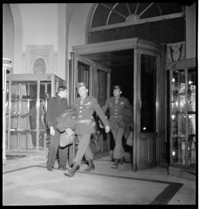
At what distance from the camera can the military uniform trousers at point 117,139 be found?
5.53 m

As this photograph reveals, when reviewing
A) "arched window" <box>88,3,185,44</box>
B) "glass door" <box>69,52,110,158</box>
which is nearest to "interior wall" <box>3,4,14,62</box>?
"arched window" <box>88,3,185,44</box>

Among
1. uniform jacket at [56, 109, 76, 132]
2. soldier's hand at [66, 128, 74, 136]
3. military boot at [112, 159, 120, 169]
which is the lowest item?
military boot at [112, 159, 120, 169]

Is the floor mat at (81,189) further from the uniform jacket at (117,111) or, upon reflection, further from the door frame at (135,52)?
the uniform jacket at (117,111)

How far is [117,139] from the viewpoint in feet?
18.3

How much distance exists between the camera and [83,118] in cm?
491

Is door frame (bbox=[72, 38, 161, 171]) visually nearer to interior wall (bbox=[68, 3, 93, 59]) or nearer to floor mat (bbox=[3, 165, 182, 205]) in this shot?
floor mat (bbox=[3, 165, 182, 205])

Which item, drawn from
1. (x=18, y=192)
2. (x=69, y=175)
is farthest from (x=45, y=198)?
(x=69, y=175)

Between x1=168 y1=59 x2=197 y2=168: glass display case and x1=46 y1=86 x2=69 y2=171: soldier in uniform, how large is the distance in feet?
6.65

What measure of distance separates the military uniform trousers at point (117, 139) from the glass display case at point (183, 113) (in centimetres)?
102

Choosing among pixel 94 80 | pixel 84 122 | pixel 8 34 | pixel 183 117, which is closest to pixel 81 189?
pixel 84 122

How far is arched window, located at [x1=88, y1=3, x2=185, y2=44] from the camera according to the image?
6359 millimetres

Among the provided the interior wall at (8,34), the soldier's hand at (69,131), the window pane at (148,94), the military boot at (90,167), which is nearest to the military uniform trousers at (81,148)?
the soldier's hand at (69,131)

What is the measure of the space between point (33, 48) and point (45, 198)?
4.85 metres

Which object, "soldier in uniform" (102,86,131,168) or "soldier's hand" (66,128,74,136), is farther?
"soldier in uniform" (102,86,131,168)
